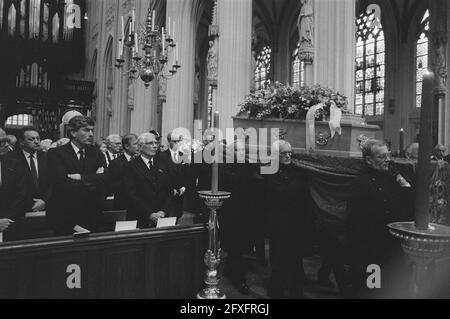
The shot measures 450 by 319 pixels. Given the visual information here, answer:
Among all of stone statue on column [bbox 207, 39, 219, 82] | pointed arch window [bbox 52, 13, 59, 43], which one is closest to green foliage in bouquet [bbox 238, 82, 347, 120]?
stone statue on column [bbox 207, 39, 219, 82]

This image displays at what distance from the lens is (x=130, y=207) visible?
3.61 meters

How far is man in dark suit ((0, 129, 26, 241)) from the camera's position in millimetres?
3404

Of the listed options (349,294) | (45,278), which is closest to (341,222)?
(349,294)

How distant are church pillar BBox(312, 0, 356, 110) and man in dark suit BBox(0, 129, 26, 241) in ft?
19.9

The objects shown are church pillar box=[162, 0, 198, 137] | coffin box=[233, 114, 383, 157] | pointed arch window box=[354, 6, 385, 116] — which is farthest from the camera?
pointed arch window box=[354, 6, 385, 116]

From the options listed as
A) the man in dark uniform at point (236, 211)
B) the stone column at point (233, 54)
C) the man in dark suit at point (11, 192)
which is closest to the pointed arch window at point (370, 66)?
the stone column at point (233, 54)

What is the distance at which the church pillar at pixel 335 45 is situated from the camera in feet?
24.7

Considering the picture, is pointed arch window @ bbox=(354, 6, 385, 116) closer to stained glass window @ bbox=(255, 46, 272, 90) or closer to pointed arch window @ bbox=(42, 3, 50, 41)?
stained glass window @ bbox=(255, 46, 272, 90)

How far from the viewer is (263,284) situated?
Answer: 12.6 feet

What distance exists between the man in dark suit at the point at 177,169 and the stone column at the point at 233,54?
11.8ft

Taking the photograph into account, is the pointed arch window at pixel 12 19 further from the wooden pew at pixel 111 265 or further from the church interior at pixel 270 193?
the wooden pew at pixel 111 265

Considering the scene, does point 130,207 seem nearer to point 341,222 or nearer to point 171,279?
point 171,279

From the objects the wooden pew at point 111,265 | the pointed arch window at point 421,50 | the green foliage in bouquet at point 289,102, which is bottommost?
the wooden pew at point 111,265

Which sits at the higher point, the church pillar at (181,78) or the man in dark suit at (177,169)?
the church pillar at (181,78)
